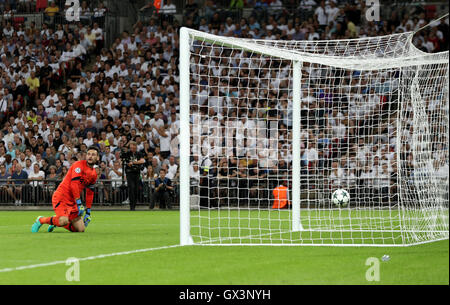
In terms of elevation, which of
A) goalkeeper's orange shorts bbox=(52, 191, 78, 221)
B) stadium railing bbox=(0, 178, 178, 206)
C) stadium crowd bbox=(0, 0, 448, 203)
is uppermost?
stadium crowd bbox=(0, 0, 448, 203)

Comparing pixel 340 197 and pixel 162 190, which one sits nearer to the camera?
pixel 340 197

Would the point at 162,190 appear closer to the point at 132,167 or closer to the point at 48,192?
the point at 132,167

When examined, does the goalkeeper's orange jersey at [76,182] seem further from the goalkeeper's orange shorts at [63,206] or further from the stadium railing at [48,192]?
the stadium railing at [48,192]

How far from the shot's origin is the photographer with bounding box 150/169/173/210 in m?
24.2

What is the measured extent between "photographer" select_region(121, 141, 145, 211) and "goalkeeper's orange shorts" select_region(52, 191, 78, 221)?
935cm

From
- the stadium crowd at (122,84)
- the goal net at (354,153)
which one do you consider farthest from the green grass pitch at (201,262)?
the stadium crowd at (122,84)

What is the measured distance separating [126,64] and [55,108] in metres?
3.22

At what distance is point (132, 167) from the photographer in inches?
932

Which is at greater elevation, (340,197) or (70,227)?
(340,197)

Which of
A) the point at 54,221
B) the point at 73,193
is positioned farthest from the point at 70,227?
the point at 73,193

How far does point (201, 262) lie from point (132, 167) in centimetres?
1439

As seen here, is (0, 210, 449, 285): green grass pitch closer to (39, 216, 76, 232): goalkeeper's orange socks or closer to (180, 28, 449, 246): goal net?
(39, 216, 76, 232): goalkeeper's orange socks

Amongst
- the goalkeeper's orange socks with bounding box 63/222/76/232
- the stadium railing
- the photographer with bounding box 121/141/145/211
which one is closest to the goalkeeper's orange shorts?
the goalkeeper's orange socks with bounding box 63/222/76/232

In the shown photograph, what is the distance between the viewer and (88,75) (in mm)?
29656
